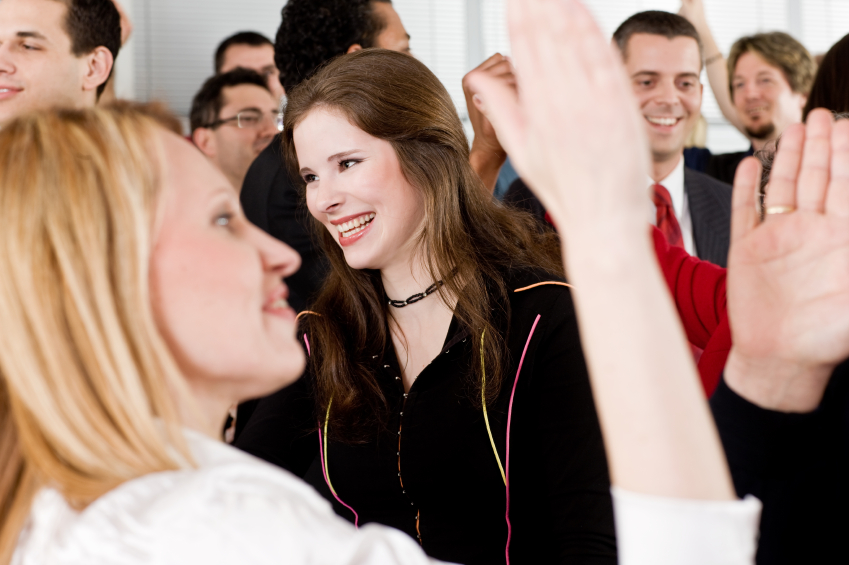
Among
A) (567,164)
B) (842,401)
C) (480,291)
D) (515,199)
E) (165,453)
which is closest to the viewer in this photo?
(567,164)

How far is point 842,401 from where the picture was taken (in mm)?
975

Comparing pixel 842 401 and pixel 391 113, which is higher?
pixel 391 113

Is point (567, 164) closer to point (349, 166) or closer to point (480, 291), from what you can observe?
point (480, 291)

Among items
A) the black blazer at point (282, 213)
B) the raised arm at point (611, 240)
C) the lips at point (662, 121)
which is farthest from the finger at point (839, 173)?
the lips at point (662, 121)

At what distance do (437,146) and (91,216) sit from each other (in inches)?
46.7

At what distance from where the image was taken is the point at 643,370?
627 mm

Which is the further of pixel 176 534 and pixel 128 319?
pixel 128 319

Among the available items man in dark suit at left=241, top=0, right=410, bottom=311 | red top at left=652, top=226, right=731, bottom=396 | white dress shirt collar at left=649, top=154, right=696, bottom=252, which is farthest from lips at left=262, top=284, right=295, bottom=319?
white dress shirt collar at left=649, top=154, right=696, bottom=252

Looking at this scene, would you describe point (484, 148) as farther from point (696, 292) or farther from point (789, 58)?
point (789, 58)

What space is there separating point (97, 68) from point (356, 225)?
140 centimetres

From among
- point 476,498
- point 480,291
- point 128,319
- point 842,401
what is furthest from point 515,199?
point 128,319

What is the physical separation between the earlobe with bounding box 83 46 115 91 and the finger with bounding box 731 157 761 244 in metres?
2.29

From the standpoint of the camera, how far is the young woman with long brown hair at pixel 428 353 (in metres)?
1.54

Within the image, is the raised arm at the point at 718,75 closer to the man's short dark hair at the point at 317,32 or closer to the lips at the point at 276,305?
the man's short dark hair at the point at 317,32
